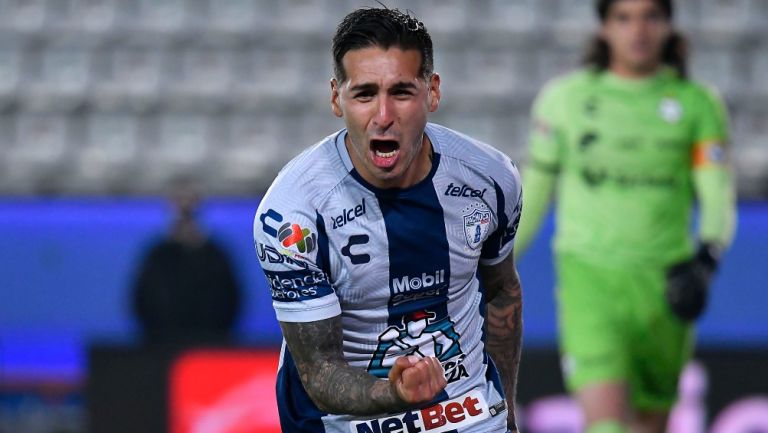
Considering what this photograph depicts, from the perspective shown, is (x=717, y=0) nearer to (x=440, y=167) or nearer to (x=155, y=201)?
(x=155, y=201)

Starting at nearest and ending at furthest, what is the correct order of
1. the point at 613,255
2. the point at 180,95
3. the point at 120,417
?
the point at 613,255 → the point at 120,417 → the point at 180,95

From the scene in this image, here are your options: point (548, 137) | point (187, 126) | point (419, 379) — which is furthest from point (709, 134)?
point (187, 126)

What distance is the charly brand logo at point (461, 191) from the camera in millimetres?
3531

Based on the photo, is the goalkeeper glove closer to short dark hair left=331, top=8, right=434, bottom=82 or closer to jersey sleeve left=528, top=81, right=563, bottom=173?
jersey sleeve left=528, top=81, right=563, bottom=173

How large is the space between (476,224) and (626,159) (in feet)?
10.3

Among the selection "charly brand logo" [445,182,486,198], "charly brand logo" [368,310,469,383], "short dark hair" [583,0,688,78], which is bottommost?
"charly brand logo" [368,310,469,383]

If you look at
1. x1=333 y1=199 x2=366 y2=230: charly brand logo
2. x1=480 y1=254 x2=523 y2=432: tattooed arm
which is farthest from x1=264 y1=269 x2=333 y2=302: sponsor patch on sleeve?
x1=480 y1=254 x2=523 y2=432: tattooed arm

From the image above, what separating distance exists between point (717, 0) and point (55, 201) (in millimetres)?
4860

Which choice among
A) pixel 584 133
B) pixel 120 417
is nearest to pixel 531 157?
pixel 584 133

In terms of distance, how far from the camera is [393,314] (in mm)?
3516

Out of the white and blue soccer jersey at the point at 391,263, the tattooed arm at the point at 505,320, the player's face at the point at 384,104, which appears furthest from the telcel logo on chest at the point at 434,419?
the player's face at the point at 384,104

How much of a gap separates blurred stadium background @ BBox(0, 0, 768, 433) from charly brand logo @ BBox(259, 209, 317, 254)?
4.52m

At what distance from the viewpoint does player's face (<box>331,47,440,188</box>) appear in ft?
10.6

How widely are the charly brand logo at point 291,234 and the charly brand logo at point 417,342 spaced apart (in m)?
0.31
